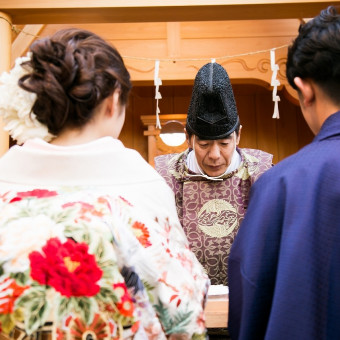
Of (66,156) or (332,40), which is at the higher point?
(332,40)

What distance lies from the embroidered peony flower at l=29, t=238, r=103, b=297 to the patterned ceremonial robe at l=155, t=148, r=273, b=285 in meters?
1.40

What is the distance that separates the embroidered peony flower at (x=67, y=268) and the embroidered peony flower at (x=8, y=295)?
4cm

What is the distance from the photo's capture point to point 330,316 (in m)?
1.09

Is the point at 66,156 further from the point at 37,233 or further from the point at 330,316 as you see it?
the point at 330,316

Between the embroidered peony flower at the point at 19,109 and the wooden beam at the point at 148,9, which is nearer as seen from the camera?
the embroidered peony flower at the point at 19,109

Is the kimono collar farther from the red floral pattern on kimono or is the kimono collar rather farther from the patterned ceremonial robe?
the patterned ceremonial robe

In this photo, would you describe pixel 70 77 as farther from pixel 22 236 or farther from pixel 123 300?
pixel 123 300

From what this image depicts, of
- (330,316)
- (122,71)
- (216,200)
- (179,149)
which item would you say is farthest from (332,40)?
(179,149)

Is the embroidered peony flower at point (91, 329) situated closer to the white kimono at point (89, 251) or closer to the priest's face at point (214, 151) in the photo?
the white kimono at point (89, 251)

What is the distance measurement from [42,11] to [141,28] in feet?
5.02

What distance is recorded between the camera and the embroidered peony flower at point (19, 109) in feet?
3.59

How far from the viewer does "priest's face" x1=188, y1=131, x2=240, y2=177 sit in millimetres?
2299

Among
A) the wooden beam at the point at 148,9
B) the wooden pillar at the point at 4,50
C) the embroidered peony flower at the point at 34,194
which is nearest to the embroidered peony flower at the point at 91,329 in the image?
the embroidered peony flower at the point at 34,194

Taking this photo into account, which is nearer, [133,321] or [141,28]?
[133,321]
